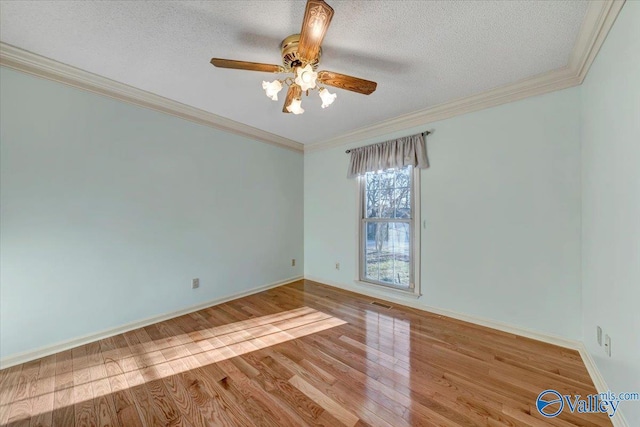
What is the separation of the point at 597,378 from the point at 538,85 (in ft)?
7.76

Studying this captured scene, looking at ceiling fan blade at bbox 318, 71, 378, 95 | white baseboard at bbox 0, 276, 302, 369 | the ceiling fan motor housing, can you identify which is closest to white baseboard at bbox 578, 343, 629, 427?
ceiling fan blade at bbox 318, 71, 378, 95

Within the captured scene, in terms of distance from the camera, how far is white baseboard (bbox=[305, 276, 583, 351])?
213cm

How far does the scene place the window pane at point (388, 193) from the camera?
3154mm

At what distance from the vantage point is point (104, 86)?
2213 mm

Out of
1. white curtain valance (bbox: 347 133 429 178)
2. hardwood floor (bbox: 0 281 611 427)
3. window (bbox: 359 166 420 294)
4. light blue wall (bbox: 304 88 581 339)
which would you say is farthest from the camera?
window (bbox: 359 166 420 294)

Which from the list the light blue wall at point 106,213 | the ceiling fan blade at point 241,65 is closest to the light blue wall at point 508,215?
the ceiling fan blade at point 241,65

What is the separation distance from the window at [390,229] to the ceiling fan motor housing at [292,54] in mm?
1940

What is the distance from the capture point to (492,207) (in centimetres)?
246

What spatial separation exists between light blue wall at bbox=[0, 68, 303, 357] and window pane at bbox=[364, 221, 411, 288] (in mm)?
1770

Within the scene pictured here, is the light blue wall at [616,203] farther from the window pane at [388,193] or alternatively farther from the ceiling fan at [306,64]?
the window pane at [388,193]

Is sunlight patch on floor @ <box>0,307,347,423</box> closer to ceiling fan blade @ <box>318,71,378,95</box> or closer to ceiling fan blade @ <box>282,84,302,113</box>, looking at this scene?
ceiling fan blade @ <box>282,84,302,113</box>

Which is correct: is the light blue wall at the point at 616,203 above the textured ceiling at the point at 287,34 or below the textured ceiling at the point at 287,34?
below

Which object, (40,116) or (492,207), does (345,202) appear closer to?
(492,207)

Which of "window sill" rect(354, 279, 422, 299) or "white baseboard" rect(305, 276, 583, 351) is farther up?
"window sill" rect(354, 279, 422, 299)
